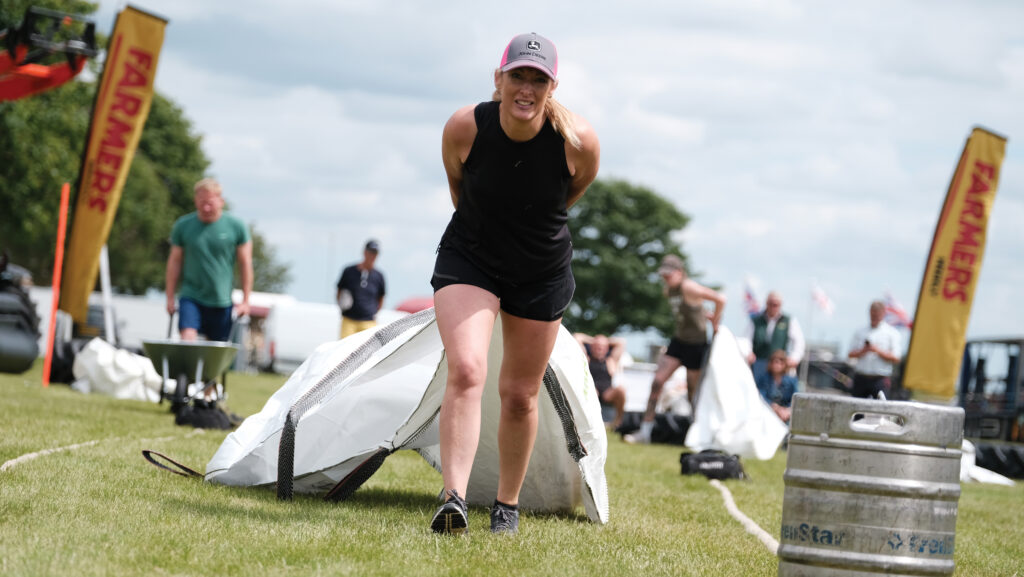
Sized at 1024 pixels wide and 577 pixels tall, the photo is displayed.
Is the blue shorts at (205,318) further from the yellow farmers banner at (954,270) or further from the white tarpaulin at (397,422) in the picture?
the yellow farmers banner at (954,270)

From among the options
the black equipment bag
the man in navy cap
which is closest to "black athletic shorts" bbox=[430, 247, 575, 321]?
the black equipment bag

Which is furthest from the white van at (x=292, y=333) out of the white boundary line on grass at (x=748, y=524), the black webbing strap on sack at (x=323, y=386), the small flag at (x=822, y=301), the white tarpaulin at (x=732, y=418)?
the black webbing strap on sack at (x=323, y=386)

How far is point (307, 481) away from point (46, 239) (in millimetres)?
36288

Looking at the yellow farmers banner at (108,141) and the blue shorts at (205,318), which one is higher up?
the yellow farmers banner at (108,141)

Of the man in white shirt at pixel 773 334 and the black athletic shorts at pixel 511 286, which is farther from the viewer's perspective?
the man in white shirt at pixel 773 334

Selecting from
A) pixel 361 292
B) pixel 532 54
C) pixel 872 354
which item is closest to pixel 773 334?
pixel 872 354

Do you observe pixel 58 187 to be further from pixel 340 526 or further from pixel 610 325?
pixel 610 325

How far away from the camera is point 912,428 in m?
3.57

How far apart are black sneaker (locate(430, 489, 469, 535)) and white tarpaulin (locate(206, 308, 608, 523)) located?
92 cm

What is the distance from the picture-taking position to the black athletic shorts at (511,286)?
15.2 ft

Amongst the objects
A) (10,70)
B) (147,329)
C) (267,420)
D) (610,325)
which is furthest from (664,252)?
(267,420)

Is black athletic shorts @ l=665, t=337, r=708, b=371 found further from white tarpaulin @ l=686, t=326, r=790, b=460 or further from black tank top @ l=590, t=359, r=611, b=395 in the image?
black tank top @ l=590, t=359, r=611, b=395

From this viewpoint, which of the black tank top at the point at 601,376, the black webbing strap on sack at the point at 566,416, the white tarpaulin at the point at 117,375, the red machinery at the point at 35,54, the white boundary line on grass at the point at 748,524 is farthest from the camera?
the black tank top at the point at 601,376

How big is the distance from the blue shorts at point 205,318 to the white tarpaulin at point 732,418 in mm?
4320
